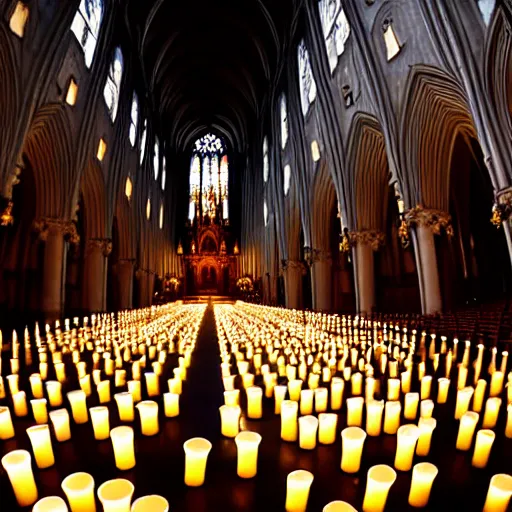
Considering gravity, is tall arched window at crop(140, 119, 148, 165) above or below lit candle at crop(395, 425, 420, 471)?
above

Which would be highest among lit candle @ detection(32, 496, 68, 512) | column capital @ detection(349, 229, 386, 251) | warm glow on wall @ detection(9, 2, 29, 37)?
warm glow on wall @ detection(9, 2, 29, 37)

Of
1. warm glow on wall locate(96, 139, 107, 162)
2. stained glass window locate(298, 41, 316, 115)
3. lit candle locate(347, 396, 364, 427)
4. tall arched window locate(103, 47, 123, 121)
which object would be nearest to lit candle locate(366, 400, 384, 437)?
lit candle locate(347, 396, 364, 427)

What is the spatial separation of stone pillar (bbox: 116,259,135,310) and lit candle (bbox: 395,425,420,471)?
25508 mm

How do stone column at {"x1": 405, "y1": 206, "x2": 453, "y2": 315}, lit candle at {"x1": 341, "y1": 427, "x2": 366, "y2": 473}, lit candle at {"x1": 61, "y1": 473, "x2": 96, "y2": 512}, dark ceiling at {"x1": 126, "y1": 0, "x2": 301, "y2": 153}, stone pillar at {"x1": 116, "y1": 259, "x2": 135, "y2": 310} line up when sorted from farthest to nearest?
1. dark ceiling at {"x1": 126, "y1": 0, "x2": 301, "y2": 153}
2. stone pillar at {"x1": 116, "y1": 259, "x2": 135, "y2": 310}
3. stone column at {"x1": 405, "y1": 206, "x2": 453, "y2": 315}
4. lit candle at {"x1": 341, "y1": 427, "x2": 366, "y2": 473}
5. lit candle at {"x1": 61, "y1": 473, "x2": 96, "y2": 512}

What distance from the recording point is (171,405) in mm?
2373

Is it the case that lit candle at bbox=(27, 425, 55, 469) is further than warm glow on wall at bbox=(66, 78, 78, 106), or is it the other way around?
warm glow on wall at bbox=(66, 78, 78, 106)

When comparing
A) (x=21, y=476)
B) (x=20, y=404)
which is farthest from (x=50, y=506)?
(x=20, y=404)

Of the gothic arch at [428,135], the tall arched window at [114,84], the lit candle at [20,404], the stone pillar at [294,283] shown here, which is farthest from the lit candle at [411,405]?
the stone pillar at [294,283]

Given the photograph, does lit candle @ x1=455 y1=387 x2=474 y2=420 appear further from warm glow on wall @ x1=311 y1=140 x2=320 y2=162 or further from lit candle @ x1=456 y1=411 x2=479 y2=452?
warm glow on wall @ x1=311 y1=140 x2=320 y2=162

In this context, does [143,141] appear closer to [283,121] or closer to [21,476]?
[283,121]

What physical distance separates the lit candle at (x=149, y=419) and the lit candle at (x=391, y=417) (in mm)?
1308

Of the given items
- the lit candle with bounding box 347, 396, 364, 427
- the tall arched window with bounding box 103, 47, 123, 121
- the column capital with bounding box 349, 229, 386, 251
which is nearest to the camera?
the lit candle with bounding box 347, 396, 364, 427

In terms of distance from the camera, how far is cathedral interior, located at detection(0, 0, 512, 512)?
1.67m

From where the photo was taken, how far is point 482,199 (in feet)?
69.9
